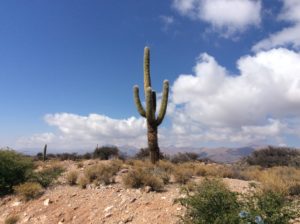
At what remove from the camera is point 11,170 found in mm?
15023

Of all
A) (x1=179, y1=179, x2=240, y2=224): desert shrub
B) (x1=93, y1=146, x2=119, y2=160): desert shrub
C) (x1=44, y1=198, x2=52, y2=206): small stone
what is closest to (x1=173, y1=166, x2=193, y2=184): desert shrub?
(x1=44, y1=198, x2=52, y2=206): small stone

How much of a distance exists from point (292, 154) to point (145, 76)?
16188mm

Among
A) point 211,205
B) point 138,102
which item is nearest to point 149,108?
point 138,102

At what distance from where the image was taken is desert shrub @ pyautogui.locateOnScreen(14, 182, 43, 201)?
43.3 ft

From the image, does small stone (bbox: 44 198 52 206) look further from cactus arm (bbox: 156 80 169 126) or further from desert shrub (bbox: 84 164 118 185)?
cactus arm (bbox: 156 80 169 126)

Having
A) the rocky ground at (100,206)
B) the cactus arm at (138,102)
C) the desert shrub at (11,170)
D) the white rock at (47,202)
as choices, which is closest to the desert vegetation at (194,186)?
the desert shrub at (11,170)

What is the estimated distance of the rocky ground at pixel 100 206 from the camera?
10.1m

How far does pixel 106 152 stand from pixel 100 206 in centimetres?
1995

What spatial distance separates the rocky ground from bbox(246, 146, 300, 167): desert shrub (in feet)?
47.8

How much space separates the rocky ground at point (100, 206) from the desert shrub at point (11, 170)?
35.9 inches

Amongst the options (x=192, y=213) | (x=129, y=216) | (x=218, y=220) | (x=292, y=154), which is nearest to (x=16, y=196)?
(x=129, y=216)

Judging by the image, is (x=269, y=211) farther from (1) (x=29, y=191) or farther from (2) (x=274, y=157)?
(2) (x=274, y=157)

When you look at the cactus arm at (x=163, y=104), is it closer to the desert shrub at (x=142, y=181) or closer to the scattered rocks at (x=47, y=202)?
the desert shrub at (x=142, y=181)

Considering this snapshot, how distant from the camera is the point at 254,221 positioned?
6902mm
